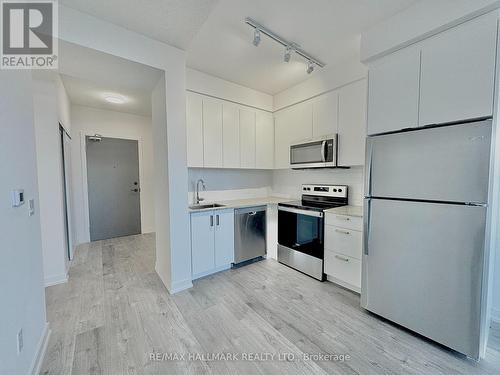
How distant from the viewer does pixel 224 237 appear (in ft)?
9.23

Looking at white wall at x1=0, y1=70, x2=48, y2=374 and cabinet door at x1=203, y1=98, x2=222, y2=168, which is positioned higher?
cabinet door at x1=203, y1=98, x2=222, y2=168

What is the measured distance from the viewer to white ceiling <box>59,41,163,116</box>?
6.12 ft

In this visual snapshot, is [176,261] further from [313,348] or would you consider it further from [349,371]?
[349,371]

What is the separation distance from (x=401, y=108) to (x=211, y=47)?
1.95 m

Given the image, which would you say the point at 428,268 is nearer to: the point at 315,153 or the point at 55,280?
the point at 315,153

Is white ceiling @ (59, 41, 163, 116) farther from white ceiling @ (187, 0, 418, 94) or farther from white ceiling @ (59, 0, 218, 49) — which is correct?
white ceiling @ (187, 0, 418, 94)

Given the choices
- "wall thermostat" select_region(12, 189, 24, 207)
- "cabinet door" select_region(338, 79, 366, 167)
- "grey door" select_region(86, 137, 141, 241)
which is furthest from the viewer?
"grey door" select_region(86, 137, 141, 241)

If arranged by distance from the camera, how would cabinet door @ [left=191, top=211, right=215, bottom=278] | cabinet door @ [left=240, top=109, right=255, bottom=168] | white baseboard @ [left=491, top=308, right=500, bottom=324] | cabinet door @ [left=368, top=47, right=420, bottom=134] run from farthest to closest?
cabinet door @ [left=240, top=109, right=255, bottom=168], cabinet door @ [left=191, top=211, right=215, bottom=278], white baseboard @ [left=491, top=308, right=500, bottom=324], cabinet door @ [left=368, top=47, right=420, bottom=134]

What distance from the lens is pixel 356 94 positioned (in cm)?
245

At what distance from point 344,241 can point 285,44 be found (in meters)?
2.16

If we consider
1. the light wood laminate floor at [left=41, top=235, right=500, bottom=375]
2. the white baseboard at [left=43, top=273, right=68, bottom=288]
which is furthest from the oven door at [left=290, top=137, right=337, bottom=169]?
the white baseboard at [left=43, top=273, right=68, bottom=288]

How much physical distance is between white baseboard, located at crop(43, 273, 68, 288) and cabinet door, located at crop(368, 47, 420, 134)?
12.3ft

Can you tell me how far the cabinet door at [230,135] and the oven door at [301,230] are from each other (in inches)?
40.0

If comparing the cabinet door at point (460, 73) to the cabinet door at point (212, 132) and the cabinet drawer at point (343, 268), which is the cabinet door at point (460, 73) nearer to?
the cabinet drawer at point (343, 268)
